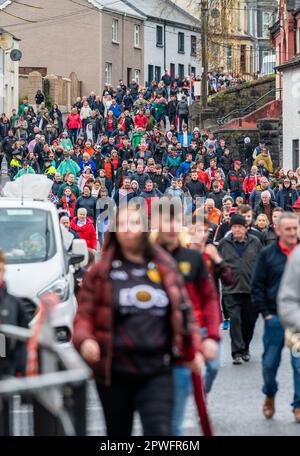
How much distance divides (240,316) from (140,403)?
334 inches

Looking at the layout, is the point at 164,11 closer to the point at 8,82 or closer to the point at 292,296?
the point at 8,82

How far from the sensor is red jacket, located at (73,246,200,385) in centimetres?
866

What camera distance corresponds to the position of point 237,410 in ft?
44.1

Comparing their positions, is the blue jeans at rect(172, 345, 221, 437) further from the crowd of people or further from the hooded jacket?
the hooded jacket

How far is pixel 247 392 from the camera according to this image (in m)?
14.7

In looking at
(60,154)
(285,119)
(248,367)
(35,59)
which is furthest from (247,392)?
(35,59)

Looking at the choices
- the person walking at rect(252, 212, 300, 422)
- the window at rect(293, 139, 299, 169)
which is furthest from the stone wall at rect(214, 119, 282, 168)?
the person walking at rect(252, 212, 300, 422)

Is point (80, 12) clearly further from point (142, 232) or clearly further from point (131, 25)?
point (142, 232)

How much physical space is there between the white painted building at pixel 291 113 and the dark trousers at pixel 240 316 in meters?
31.8

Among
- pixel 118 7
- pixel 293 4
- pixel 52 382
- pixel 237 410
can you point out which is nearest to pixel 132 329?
pixel 52 382

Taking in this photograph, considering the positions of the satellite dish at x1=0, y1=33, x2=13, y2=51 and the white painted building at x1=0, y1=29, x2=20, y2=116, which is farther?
the white painted building at x1=0, y1=29, x2=20, y2=116

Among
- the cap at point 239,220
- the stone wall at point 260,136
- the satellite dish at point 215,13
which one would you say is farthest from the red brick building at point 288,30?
the cap at point 239,220

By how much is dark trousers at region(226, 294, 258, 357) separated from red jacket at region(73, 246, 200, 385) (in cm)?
796

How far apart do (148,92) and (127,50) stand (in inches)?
1289
